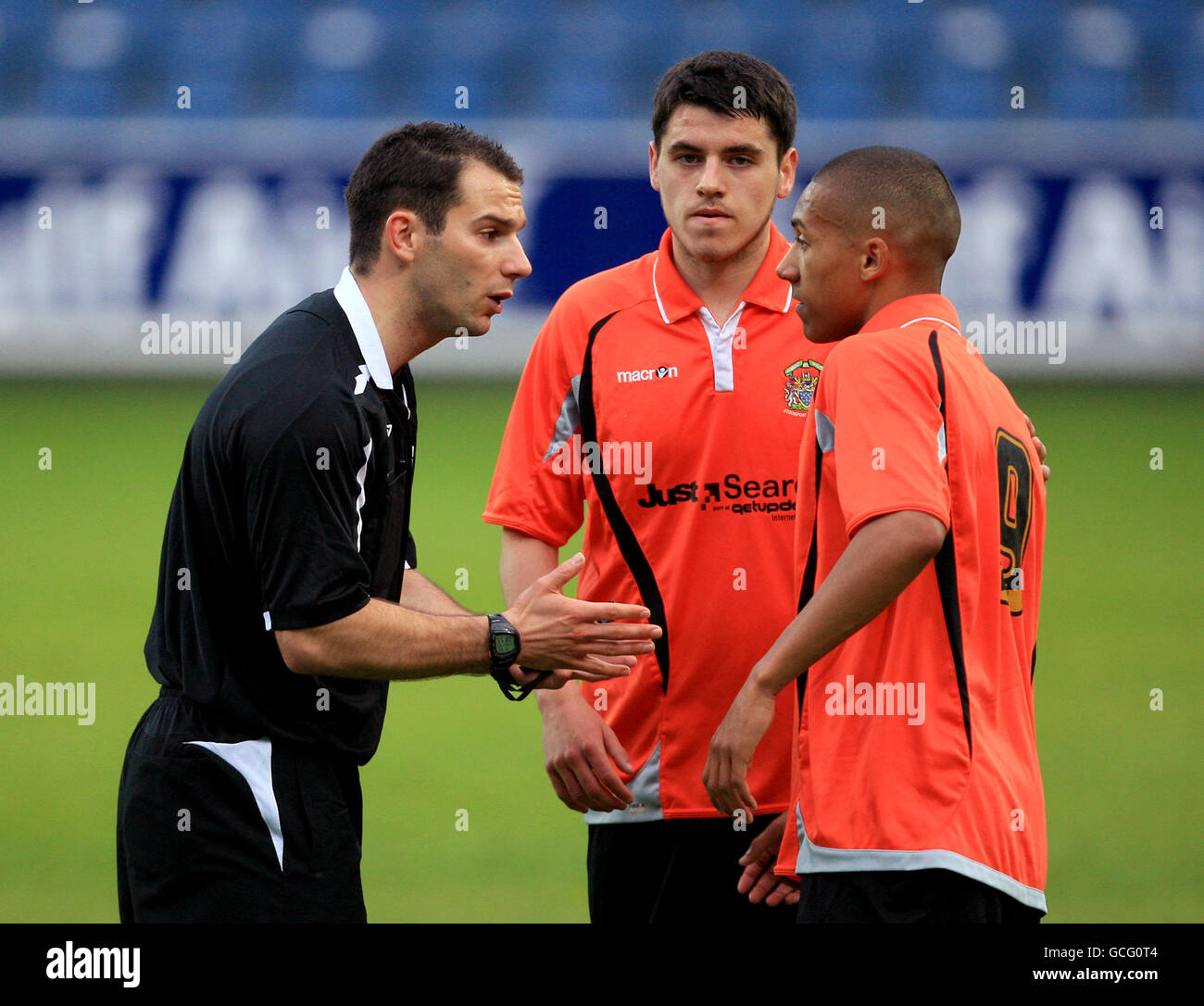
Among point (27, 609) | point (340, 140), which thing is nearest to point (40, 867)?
point (27, 609)

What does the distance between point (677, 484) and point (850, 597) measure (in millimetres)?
851

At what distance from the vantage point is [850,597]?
235 centimetres

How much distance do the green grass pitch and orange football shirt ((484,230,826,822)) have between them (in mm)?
1901

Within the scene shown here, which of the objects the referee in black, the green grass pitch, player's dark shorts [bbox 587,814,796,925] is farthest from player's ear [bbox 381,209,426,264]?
the green grass pitch

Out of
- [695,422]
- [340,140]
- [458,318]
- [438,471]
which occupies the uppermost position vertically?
[340,140]

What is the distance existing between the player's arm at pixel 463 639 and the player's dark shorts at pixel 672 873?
0.52 metres

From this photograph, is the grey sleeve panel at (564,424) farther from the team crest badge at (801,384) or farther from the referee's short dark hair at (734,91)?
the referee's short dark hair at (734,91)

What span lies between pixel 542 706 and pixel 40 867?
2.94m

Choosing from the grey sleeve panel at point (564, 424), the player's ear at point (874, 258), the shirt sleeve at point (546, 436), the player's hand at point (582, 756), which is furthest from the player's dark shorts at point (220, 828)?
the player's ear at point (874, 258)

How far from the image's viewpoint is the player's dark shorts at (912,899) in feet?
7.86

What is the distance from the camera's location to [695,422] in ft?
10.3

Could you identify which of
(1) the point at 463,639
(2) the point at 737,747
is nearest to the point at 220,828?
(1) the point at 463,639

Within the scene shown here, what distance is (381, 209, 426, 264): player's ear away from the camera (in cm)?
292
